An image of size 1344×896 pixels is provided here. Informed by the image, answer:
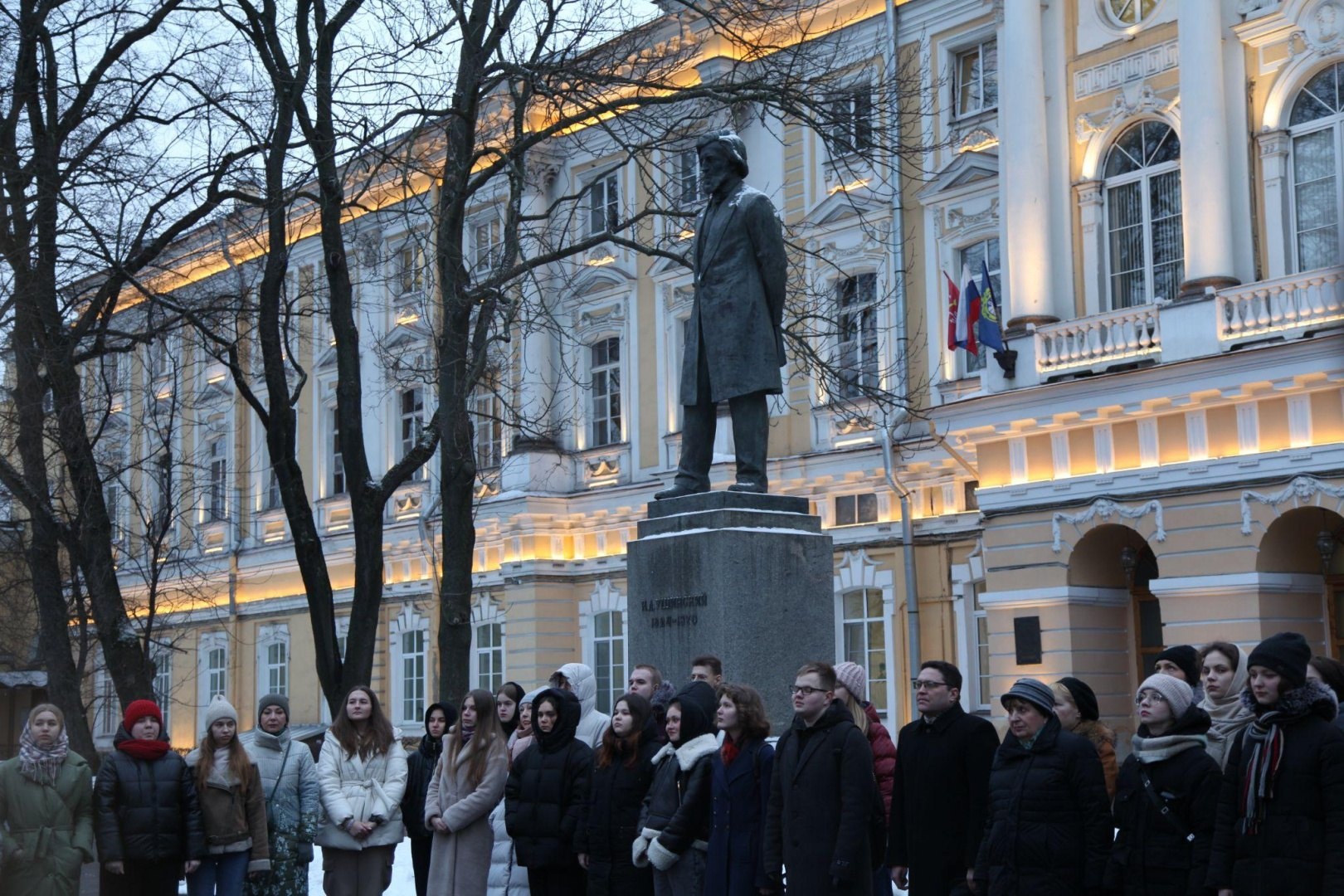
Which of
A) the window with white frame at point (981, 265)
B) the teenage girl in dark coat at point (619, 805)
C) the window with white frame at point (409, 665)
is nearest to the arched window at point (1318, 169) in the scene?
the window with white frame at point (981, 265)

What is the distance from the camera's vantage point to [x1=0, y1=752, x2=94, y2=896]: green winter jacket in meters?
10.4

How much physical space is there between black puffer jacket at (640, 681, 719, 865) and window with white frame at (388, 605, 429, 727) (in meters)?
27.0

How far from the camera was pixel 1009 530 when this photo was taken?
23672 mm

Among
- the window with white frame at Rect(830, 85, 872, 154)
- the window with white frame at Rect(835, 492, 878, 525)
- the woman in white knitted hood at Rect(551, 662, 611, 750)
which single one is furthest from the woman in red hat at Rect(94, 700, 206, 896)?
the window with white frame at Rect(835, 492, 878, 525)

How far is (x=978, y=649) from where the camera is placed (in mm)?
25547

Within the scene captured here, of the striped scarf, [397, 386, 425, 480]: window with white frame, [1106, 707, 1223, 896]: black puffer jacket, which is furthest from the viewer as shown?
[397, 386, 425, 480]: window with white frame

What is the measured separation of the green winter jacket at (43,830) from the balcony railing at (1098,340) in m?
14.9

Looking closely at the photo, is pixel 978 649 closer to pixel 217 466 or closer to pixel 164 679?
pixel 217 466

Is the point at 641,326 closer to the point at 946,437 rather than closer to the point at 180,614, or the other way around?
the point at 946,437

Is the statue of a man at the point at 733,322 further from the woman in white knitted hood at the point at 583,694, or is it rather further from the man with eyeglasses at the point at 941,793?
the man with eyeglasses at the point at 941,793

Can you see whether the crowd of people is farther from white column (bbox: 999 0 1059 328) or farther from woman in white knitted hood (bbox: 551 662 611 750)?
white column (bbox: 999 0 1059 328)

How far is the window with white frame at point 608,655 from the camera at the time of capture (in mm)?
31547

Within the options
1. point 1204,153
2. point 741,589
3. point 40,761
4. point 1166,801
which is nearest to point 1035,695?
point 1166,801

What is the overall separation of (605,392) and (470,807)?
21.9 m
